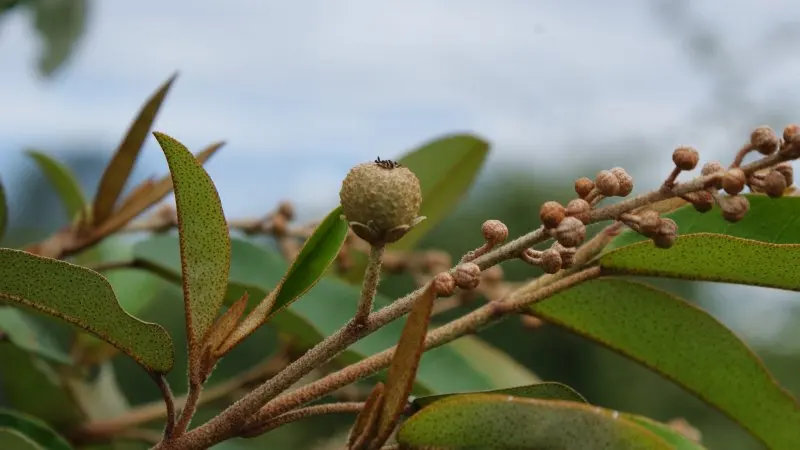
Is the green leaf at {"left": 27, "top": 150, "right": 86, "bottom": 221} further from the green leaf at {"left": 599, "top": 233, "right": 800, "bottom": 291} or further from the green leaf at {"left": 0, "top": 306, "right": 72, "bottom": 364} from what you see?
the green leaf at {"left": 599, "top": 233, "right": 800, "bottom": 291}

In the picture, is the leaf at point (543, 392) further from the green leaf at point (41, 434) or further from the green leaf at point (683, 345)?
the green leaf at point (41, 434)

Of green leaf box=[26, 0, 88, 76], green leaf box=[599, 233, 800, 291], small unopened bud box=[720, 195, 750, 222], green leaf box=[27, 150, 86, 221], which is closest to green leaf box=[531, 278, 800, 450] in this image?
green leaf box=[599, 233, 800, 291]

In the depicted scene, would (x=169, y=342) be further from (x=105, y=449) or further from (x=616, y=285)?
(x=105, y=449)

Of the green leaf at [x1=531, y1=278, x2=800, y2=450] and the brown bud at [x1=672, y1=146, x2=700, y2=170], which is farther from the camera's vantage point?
the green leaf at [x1=531, y1=278, x2=800, y2=450]

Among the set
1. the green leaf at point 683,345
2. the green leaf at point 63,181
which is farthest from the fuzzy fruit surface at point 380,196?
the green leaf at point 63,181

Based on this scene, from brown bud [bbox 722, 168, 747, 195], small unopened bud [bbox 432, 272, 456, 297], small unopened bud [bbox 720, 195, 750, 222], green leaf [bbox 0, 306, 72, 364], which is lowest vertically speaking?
green leaf [bbox 0, 306, 72, 364]

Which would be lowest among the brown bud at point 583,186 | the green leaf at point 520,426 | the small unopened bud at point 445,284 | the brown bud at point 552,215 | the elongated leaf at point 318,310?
the elongated leaf at point 318,310

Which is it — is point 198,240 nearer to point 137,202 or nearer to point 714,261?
point 714,261
